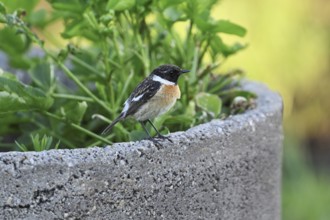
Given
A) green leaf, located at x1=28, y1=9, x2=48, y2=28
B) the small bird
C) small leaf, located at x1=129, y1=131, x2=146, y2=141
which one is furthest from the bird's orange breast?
green leaf, located at x1=28, y1=9, x2=48, y2=28

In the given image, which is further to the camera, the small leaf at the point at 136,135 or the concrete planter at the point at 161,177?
the small leaf at the point at 136,135

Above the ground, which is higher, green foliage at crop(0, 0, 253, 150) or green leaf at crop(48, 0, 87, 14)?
green leaf at crop(48, 0, 87, 14)

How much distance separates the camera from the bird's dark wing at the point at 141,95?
7.91 feet

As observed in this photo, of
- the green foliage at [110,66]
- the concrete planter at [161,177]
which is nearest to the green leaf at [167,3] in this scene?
the green foliage at [110,66]

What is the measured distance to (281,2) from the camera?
5.63 m

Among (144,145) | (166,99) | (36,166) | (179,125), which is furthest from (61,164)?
(179,125)

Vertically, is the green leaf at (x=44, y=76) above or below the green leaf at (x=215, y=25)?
below

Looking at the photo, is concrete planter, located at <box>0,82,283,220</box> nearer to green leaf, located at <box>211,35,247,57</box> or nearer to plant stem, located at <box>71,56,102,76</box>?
green leaf, located at <box>211,35,247,57</box>

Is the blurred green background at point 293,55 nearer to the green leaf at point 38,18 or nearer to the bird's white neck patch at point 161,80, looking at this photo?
the green leaf at point 38,18

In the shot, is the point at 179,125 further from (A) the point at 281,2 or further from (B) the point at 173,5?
(A) the point at 281,2

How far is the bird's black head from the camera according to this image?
2535 millimetres

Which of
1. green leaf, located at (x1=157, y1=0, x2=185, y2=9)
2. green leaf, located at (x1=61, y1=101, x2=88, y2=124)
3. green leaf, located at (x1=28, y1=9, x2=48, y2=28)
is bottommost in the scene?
green leaf, located at (x1=61, y1=101, x2=88, y2=124)

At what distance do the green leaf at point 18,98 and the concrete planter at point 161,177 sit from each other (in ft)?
1.51

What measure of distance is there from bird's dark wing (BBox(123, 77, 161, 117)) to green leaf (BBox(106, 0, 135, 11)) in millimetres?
248
